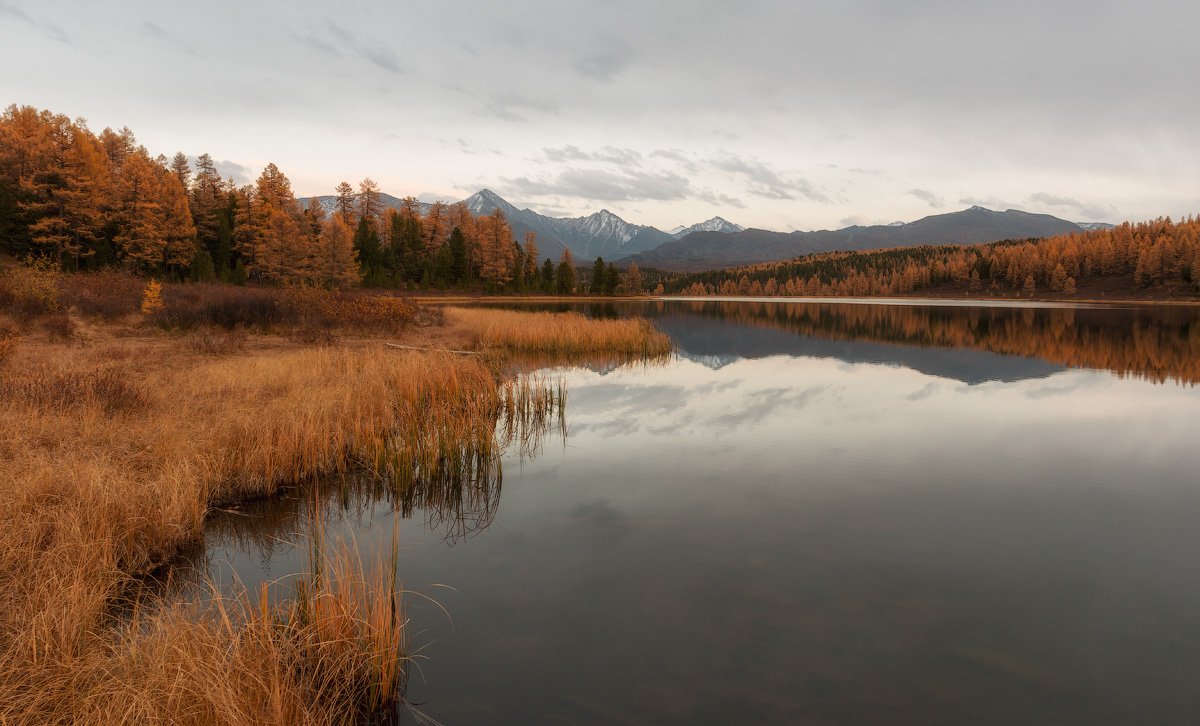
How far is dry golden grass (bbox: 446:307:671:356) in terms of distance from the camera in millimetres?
28938

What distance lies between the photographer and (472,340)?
29359 mm

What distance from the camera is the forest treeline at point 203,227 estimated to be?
169 feet

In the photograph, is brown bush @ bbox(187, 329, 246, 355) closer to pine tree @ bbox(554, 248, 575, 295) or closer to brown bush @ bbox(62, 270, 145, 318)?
brown bush @ bbox(62, 270, 145, 318)

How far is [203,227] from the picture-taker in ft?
228

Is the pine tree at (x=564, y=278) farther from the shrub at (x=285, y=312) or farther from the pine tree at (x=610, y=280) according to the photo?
the shrub at (x=285, y=312)

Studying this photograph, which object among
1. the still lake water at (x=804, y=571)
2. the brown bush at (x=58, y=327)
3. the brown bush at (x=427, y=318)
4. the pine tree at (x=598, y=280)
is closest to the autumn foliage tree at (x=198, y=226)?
the pine tree at (x=598, y=280)

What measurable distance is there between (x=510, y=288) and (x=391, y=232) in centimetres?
2066

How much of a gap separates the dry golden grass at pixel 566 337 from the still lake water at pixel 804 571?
A: 13.7 meters

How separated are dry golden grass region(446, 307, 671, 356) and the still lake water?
44.8 ft

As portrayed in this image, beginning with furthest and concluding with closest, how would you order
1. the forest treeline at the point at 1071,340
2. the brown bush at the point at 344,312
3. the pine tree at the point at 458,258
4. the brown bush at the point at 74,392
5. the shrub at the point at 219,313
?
1. the pine tree at the point at 458,258
2. the brown bush at the point at 344,312
3. the forest treeline at the point at 1071,340
4. the shrub at the point at 219,313
5. the brown bush at the point at 74,392

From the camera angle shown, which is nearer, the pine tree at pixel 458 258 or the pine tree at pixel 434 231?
the pine tree at pixel 458 258

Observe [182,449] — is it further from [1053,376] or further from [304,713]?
[1053,376]

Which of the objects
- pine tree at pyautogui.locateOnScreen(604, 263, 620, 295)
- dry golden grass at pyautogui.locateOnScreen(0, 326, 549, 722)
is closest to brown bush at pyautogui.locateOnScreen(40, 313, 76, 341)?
dry golden grass at pyautogui.locateOnScreen(0, 326, 549, 722)

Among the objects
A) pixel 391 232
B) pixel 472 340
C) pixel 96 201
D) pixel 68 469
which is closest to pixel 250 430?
pixel 68 469
